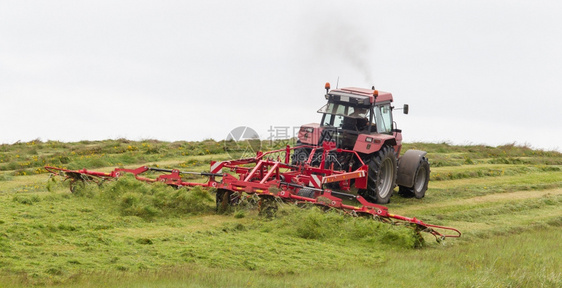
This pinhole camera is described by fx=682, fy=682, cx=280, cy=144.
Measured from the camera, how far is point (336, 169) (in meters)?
12.6

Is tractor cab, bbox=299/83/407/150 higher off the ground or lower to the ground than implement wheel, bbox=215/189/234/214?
higher

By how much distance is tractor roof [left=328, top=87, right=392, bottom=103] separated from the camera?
523 inches

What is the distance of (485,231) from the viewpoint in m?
10.8

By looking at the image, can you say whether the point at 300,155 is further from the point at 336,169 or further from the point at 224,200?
the point at 224,200

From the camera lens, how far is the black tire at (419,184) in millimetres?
14180

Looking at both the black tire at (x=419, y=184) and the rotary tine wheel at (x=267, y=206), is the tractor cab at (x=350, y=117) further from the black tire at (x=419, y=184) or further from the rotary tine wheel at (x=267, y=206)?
the rotary tine wheel at (x=267, y=206)

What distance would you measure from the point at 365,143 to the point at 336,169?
2.37 ft

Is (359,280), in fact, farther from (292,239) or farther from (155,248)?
(155,248)

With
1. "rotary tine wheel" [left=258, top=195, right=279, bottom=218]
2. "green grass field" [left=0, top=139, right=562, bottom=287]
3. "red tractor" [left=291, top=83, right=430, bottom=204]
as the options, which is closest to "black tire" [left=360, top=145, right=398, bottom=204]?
"red tractor" [left=291, top=83, right=430, bottom=204]

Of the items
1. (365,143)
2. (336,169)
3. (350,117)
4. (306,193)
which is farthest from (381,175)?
(306,193)

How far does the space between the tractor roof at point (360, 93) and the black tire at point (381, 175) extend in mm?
1070

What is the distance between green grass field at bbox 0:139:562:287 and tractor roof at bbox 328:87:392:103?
2.12 m

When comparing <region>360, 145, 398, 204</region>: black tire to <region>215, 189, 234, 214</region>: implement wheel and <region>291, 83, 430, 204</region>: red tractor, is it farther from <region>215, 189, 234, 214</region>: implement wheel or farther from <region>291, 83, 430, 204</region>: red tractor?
<region>215, 189, 234, 214</region>: implement wheel

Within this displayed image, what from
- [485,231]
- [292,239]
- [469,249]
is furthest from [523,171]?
[292,239]
